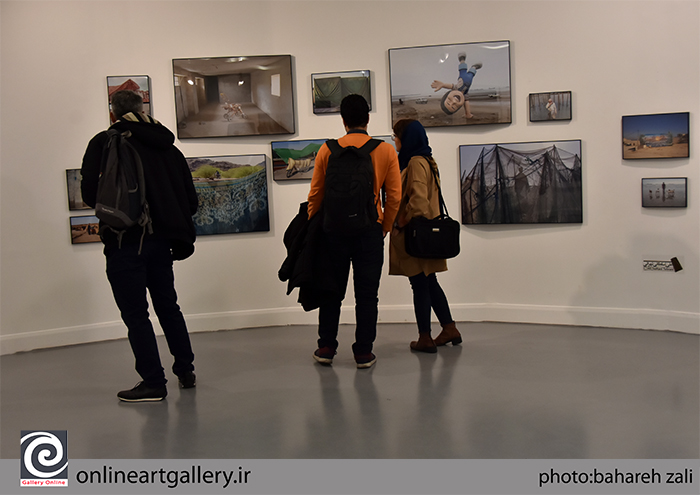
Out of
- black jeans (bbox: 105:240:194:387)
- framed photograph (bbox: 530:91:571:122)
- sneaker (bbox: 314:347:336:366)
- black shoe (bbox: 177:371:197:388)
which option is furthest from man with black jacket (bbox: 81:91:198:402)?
framed photograph (bbox: 530:91:571:122)

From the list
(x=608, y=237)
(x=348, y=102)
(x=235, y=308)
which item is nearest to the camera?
(x=348, y=102)

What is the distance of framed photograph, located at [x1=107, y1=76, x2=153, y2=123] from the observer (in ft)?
17.2

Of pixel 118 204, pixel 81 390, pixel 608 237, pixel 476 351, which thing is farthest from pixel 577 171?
pixel 81 390

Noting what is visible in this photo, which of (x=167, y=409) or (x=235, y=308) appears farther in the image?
(x=235, y=308)

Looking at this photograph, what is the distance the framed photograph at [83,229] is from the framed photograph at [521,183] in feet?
10.7

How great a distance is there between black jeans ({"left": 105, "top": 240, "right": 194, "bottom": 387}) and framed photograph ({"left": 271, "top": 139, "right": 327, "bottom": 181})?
6.52 ft

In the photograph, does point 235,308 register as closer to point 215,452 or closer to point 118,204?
point 118,204

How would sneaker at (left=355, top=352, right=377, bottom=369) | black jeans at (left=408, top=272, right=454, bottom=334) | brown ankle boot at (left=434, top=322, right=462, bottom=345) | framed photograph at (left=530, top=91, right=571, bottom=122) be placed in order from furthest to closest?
framed photograph at (left=530, top=91, right=571, bottom=122) → brown ankle boot at (left=434, top=322, right=462, bottom=345) → black jeans at (left=408, top=272, right=454, bottom=334) → sneaker at (left=355, top=352, right=377, bottom=369)

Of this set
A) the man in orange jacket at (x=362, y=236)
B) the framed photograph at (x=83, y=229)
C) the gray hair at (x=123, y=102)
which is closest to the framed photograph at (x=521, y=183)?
the man in orange jacket at (x=362, y=236)

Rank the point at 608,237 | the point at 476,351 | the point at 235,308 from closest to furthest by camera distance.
A: 1. the point at 476,351
2. the point at 608,237
3. the point at 235,308

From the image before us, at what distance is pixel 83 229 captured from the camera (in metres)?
5.27

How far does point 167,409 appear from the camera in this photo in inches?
136

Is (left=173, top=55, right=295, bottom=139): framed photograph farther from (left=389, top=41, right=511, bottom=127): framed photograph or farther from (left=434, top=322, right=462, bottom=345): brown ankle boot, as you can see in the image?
(left=434, top=322, right=462, bottom=345): brown ankle boot

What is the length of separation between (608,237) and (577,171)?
2.01 feet
